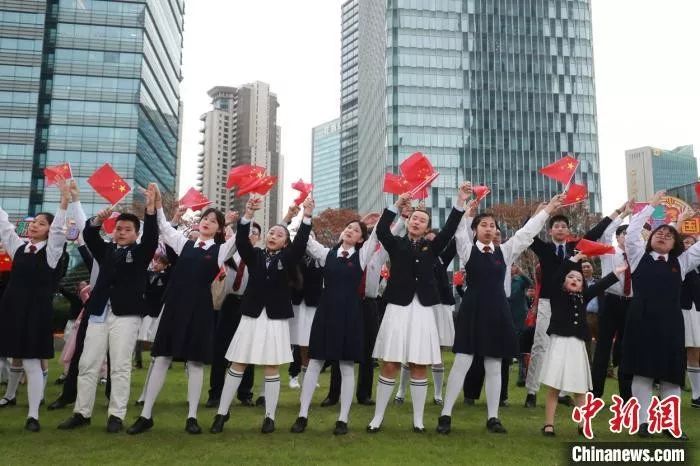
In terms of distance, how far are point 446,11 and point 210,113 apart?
98019 mm

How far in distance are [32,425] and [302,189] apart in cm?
374

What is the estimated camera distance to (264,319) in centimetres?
562

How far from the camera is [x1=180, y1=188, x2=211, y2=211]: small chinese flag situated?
24.1ft

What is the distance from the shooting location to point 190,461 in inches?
179

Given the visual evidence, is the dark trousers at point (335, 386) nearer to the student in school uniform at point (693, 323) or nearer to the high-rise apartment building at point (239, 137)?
the student in school uniform at point (693, 323)

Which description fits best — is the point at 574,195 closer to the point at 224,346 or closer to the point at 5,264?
the point at 224,346

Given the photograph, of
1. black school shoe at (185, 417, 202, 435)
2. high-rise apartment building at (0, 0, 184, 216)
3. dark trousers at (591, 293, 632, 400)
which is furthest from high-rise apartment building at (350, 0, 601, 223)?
black school shoe at (185, 417, 202, 435)

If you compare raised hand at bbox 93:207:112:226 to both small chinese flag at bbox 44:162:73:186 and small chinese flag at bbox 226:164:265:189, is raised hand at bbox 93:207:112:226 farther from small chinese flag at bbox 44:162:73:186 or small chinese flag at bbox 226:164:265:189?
small chinese flag at bbox 226:164:265:189

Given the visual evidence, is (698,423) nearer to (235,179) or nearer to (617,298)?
Result: (617,298)

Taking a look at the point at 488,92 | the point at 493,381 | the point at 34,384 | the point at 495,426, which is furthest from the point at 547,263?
the point at 488,92

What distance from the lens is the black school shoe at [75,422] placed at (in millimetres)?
5652

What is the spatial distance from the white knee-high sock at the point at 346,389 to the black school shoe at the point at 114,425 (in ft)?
7.33

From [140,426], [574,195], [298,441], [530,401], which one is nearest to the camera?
[298,441]

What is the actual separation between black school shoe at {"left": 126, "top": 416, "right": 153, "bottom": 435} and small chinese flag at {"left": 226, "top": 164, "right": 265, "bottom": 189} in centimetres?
→ 256
